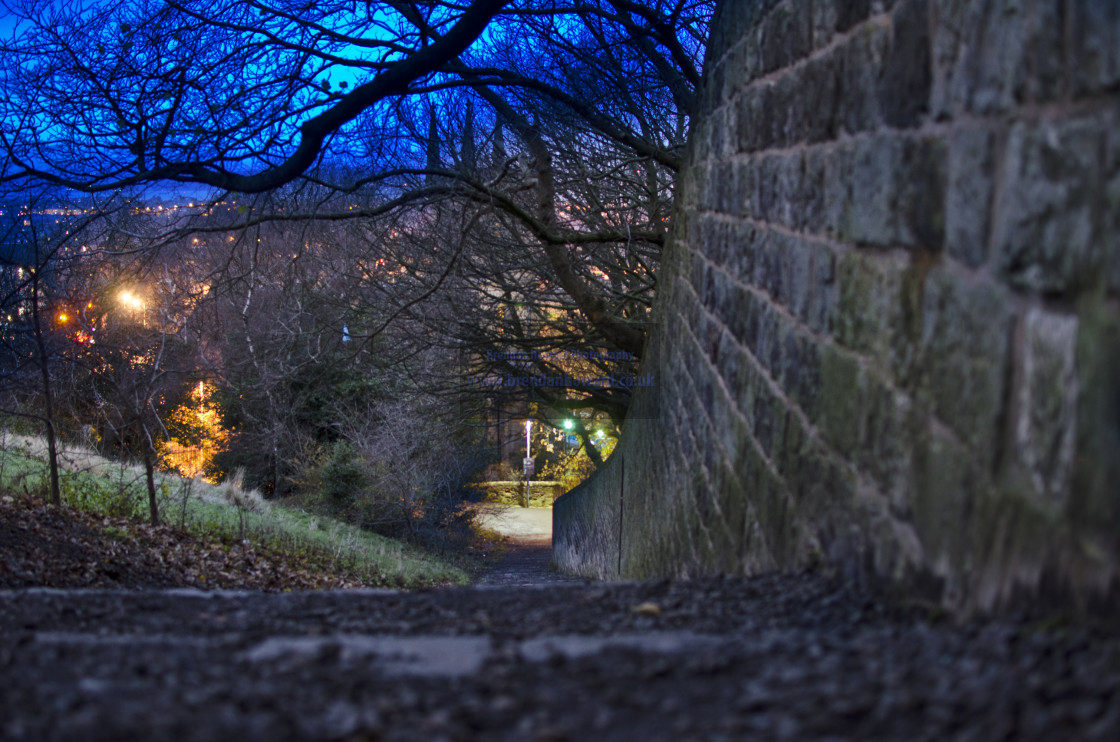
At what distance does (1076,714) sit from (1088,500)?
36 cm

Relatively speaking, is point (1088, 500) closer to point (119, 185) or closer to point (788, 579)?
point (788, 579)

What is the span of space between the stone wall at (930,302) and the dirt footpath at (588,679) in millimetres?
179

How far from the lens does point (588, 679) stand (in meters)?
1.80

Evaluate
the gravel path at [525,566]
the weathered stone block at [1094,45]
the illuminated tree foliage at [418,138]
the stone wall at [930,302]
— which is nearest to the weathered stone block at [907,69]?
the stone wall at [930,302]

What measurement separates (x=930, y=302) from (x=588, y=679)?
3.78 ft

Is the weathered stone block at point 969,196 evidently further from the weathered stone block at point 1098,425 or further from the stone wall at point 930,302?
the weathered stone block at point 1098,425

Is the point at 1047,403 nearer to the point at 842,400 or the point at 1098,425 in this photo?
the point at 1098,425

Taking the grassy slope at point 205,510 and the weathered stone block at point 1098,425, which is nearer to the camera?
the weathered stone block at point 1098,425

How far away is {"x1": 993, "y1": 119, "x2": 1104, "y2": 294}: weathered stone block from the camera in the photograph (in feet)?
4.80

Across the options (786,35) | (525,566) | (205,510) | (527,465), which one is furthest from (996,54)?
(527,465)

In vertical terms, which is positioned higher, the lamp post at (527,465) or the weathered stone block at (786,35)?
the weathered stone block at (786,35)

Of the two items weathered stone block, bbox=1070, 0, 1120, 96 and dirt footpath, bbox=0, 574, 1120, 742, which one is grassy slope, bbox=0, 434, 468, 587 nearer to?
dirt footpath, bbox=0, 574, 1120, 742

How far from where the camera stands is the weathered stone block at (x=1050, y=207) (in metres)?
1.46

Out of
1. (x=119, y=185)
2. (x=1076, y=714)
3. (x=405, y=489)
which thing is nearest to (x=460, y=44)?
(x=119, y=185)
